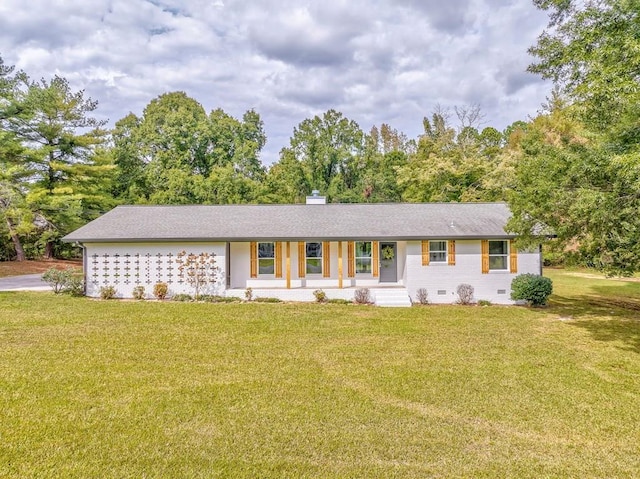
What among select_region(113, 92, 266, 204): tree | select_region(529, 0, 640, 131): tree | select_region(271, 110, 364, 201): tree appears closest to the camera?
select_region(529, 0, 640, 131): tree

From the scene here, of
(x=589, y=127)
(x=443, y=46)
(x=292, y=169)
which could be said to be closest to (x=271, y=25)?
(x=443, y=46)

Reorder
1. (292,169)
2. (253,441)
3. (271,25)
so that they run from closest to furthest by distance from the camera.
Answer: (253,441), (271,25), (292,169)

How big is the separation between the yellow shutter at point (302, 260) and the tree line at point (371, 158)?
308 inches

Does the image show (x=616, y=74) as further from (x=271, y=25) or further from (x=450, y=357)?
(x=271, y=25)

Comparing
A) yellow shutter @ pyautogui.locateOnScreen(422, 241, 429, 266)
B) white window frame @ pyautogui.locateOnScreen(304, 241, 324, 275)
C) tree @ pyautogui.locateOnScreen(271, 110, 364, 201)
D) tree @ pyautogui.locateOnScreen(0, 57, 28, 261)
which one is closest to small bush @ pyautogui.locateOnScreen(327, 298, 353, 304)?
white window frame @ pyautogui.locateOnScreen(304, 241, 324, 275)

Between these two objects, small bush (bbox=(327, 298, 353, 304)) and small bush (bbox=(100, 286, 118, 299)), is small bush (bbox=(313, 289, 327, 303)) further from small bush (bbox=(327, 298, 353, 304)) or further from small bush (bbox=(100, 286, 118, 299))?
small bush (bbox=(100, 286, 118, 299))

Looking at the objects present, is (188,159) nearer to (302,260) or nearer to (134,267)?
(134,267)

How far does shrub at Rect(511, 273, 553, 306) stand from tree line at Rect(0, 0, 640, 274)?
6.69 ft

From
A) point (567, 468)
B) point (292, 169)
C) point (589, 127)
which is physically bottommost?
point (567, 468)

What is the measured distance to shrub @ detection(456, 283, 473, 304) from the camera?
46.3 feet

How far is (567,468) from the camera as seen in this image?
407 cm

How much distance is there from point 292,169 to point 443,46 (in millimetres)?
18160

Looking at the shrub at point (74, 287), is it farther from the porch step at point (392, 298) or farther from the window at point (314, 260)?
the porch step at point (392, 298)

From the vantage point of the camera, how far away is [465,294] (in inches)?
556
